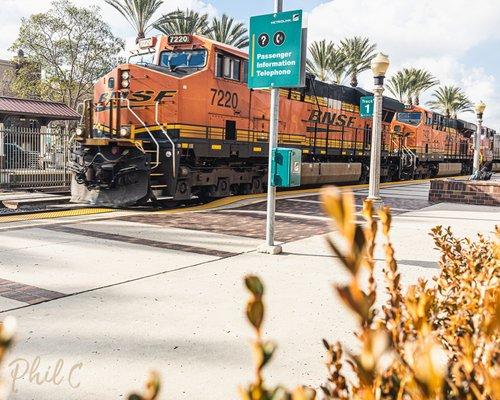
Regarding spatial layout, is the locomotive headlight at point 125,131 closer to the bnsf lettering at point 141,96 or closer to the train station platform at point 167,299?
the bnsf lettering at point 141,96

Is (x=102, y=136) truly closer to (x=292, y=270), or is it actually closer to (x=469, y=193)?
(x=292, y=270)

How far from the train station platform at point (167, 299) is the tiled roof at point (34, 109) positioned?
39.7ft

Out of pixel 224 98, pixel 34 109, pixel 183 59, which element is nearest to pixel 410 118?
pixel 224 98

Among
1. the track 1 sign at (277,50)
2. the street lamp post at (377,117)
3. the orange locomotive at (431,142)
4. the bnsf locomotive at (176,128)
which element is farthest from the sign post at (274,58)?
the orange locomotive at (431,142)

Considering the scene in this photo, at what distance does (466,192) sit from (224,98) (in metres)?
7.58

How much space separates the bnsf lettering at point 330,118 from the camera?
675 inches

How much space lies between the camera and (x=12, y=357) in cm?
335

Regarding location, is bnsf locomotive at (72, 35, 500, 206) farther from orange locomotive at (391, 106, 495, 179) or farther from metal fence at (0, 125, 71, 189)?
orange locomotive at (391, 106, 495, 179)

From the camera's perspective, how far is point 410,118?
2697 centimetres

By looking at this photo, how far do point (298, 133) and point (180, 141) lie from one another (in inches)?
225

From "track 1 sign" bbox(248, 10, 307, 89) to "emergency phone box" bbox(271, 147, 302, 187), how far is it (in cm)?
91

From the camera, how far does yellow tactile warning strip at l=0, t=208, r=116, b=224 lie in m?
9.22

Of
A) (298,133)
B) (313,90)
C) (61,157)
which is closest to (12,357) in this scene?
(298,133)

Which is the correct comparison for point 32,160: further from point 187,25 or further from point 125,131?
point 187,25
